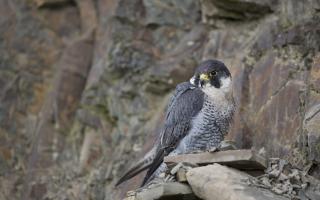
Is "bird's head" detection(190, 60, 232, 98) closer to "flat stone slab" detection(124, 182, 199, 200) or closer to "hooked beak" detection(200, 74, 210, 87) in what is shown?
"hooked beak" detection(200, 74, 210, 87)

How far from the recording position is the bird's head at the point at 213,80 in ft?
22.9

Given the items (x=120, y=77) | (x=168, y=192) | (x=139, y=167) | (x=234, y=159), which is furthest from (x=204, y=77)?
(x=120, y=77)

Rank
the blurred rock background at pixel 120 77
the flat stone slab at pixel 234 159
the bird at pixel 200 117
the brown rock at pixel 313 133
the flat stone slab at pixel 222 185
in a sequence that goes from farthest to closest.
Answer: the blurred rock background at pixel 120 77
the bird at pixel 200 117
the brown rock at pixel 313 133
the flat stone slab at pixel 234 159
the flat stone slab at pixel 222 185

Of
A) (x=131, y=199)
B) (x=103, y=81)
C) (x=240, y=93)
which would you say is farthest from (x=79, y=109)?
(x=131, y=199)

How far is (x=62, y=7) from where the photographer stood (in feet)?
33.7

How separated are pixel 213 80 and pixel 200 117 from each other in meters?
0.36

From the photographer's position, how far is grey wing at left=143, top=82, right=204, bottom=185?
6.94m

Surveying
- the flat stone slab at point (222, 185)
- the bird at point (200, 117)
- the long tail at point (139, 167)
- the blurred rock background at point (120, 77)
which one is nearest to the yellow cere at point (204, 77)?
the bird at point (200, 117)

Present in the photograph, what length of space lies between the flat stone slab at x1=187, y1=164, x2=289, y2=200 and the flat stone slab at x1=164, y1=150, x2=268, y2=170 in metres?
0.07

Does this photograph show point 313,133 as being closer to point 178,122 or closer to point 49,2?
point 178,122

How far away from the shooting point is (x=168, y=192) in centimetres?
564

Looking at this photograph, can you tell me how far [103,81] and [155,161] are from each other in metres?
2.36

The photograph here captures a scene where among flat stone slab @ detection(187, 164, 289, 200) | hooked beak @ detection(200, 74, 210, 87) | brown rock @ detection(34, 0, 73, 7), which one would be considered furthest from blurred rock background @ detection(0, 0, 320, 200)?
flat stone slab @ detection(187, 164, 289, 200)

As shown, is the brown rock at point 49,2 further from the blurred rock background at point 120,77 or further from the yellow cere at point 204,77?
the yellow cere at point 204,77
